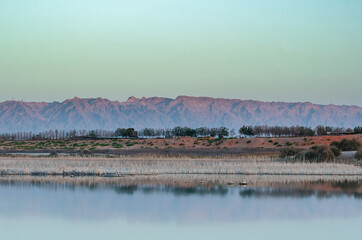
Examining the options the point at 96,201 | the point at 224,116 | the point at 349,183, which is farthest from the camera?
the point at 224,116

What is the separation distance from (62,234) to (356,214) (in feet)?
29.4

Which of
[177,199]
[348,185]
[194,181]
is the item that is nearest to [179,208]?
[177,199]

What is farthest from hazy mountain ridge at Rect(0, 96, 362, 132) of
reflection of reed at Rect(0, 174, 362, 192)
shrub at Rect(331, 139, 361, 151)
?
reflection of reed at Rect(0, 174, 362, 192)

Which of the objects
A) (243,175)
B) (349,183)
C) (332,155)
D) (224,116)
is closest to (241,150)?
(332,155)

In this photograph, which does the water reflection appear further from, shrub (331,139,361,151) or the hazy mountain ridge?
the hazy mountain ridge

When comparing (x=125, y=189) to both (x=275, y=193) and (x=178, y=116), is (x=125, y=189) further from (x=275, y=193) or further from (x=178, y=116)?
(x=178, y=116)

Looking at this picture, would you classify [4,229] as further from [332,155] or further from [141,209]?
[332,155]

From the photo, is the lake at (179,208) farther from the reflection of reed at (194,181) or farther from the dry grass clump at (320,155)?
the dry grass clump at (320,155)

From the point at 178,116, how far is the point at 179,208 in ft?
551

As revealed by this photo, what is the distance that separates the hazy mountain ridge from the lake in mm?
149898

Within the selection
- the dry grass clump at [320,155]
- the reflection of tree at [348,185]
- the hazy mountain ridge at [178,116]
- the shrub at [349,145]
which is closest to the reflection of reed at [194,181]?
the reflection of tree at [348,185]

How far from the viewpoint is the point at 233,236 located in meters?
13.4

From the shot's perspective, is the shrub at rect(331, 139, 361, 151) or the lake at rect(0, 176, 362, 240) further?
the shrub at rect(331, 139, 361, 151)

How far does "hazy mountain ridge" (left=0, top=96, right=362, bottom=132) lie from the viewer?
181712mm
